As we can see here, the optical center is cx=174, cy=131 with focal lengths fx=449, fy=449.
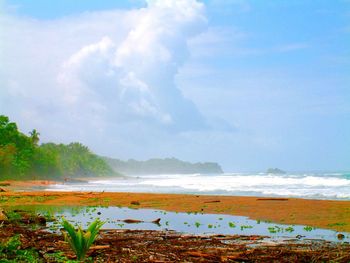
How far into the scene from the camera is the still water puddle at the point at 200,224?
17.1m

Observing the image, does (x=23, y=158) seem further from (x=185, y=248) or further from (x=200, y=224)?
(x=185, y=248)

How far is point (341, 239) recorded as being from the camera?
1552 centimetres

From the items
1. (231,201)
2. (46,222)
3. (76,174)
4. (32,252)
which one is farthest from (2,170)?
(32,252)

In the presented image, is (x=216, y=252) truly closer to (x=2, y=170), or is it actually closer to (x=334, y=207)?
(x=334, y=207)

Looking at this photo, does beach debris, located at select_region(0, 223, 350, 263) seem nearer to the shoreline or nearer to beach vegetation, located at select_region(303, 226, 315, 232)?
beach vegetation, located at select_region(303, 226, 315, 232)

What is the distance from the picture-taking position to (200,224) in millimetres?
19891

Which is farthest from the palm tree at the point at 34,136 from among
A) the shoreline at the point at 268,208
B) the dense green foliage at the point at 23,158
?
the shoreline at the point at 268,208

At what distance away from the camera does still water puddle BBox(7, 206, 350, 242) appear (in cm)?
1708

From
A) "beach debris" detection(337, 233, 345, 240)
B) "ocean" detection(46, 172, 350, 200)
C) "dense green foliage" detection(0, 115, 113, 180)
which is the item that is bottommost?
"beach debris" detection(337, 233, 345, 240)

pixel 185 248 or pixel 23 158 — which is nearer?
pixel 185 248

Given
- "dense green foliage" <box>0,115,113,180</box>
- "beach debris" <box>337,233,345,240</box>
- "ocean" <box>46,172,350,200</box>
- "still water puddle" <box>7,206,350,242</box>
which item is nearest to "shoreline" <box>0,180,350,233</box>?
"still water puddle" <box>7,206,350,242</box>

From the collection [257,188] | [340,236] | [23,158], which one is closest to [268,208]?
[340,236]

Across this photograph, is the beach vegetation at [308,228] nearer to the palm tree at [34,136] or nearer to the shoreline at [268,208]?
the shoreline at [268,208]

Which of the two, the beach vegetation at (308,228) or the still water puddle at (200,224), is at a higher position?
the beach vegetation at (308,228)
